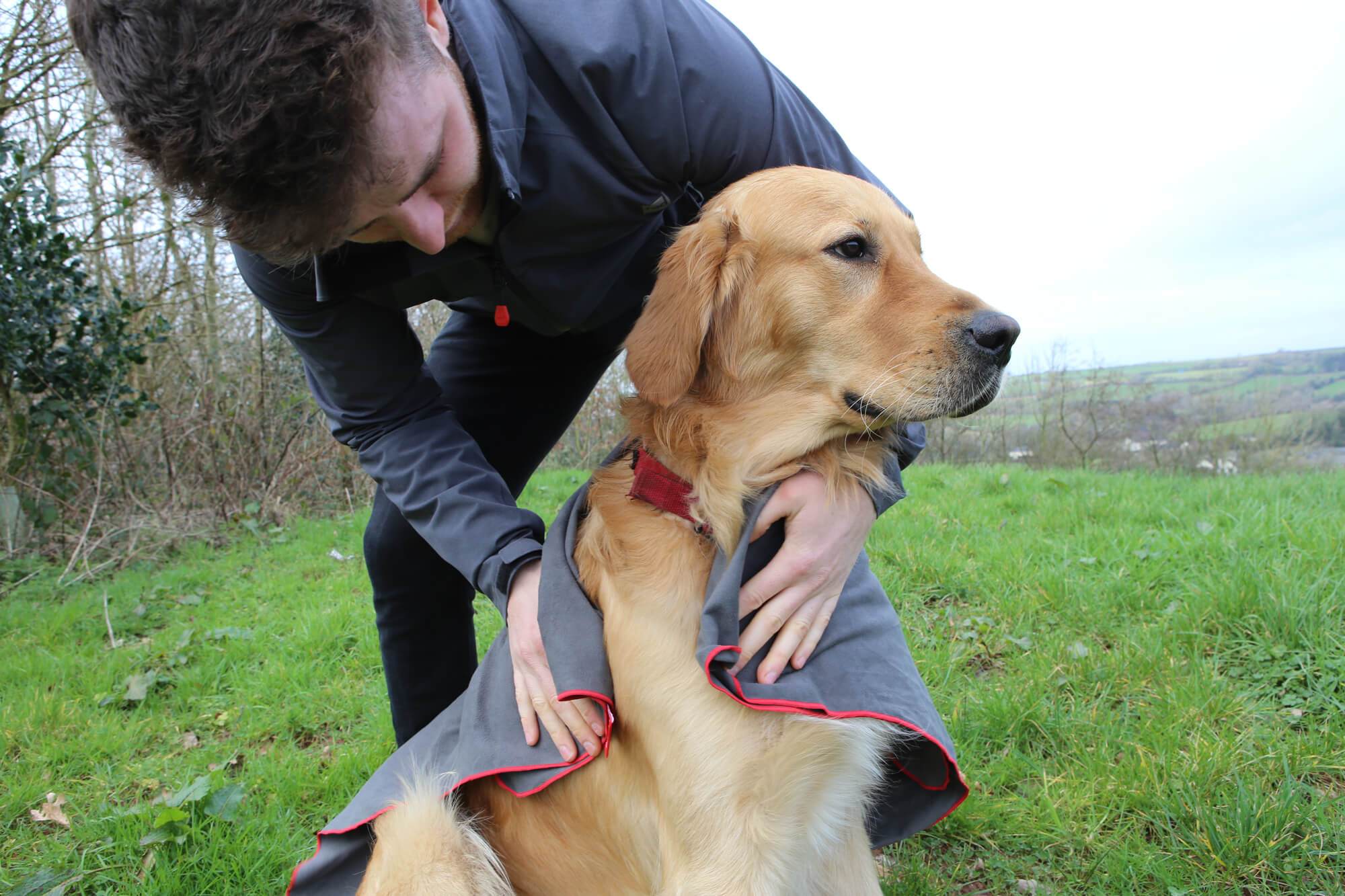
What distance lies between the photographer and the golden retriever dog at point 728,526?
1626 millimetres

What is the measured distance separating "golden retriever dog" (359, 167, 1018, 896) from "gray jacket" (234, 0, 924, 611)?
0.17 m

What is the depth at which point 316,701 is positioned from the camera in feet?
11.1

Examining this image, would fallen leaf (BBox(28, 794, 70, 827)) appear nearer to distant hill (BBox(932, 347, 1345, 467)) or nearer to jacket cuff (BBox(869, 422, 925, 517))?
jacket cuff (BBox(869, 422, 925, 517))

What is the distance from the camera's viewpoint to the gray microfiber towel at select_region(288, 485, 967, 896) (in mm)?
1626

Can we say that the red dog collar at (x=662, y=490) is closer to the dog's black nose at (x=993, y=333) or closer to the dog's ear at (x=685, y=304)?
the dog's ear at (x=685, y=304)

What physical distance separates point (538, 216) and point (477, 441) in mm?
845

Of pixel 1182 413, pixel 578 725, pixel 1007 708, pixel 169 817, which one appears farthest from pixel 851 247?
pixel 1182 413

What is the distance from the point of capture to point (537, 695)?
180 centimetres

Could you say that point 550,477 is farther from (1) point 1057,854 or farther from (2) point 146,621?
(1) point 1057,854

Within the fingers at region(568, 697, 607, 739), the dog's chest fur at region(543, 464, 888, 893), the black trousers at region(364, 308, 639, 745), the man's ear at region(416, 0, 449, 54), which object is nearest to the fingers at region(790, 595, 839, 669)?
the dog's chest fur at region(543, 464, 888, 893)

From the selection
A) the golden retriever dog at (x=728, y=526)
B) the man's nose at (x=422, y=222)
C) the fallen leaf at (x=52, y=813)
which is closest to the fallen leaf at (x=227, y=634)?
the fallen leaf at (x=52, y=813)

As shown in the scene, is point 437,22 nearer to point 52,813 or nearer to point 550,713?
point 550,713

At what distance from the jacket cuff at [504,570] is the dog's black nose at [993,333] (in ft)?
3.71

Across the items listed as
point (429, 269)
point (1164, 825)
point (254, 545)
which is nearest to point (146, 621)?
point (254, 545)
